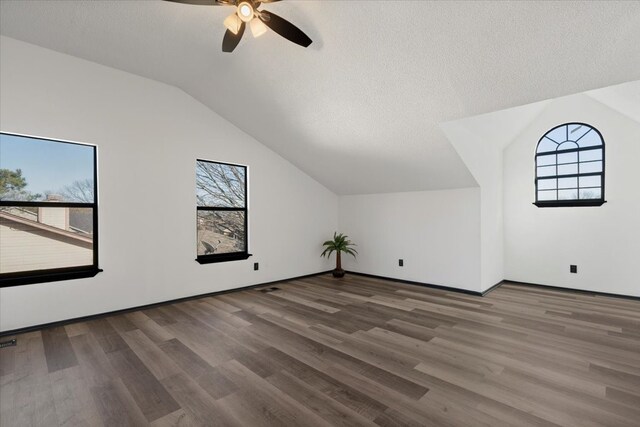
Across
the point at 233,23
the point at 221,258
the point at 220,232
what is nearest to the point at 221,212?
the point at 220,232

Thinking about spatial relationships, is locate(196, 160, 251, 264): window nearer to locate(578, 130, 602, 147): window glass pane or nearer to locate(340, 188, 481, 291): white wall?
locate(340, 188, 481, 291): white wall

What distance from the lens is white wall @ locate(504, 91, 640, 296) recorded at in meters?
4.22

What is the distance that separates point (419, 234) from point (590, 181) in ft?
8.61

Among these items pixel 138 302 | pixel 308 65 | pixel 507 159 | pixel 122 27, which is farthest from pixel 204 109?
pixel 507 159

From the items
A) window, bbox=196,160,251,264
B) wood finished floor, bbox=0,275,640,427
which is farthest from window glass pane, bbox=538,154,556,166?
window, bbox=196,160,251,264

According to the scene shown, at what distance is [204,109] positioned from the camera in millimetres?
4512

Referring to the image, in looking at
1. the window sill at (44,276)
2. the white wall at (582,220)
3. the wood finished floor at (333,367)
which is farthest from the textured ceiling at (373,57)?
the window sill at (44,276)

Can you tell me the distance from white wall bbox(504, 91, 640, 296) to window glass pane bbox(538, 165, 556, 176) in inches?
4.7

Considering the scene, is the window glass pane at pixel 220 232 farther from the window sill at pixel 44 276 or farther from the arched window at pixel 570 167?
the arched window at pixel 570 167

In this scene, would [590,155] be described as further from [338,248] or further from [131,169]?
[131,169]

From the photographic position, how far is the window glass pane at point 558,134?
15.8 ft

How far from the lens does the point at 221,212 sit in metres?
4.77

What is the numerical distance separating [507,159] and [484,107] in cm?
275

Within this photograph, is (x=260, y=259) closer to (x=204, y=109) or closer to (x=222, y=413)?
(x=204, y=109)
